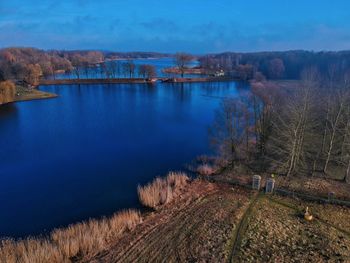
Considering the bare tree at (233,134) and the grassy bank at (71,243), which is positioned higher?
the bare tree at (233,134)

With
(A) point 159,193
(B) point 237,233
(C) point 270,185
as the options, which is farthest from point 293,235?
(A) point 159,193

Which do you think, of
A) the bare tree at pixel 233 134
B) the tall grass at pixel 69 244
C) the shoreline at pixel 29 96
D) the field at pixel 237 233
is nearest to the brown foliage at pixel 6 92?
the shoreline at pixel 29 96

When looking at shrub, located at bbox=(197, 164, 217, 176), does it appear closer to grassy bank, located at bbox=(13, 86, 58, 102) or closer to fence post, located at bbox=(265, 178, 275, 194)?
fence post, located at bbox=(265, 178, 275, 194)

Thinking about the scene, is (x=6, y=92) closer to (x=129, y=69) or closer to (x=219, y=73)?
(x=129, y=69)

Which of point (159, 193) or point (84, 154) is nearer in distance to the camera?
point (159, 193)

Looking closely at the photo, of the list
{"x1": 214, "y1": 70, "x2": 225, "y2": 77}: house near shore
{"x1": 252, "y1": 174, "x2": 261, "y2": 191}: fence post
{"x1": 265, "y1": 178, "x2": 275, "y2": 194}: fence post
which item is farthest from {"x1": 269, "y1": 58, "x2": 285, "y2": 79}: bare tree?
{"x1": 265, "y1": 178, "x2": 275, "y2": 194}: fence post

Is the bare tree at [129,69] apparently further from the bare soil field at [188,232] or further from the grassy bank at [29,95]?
the bare soil field at [188,232]

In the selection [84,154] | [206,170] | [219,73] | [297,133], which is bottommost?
[84,154]
